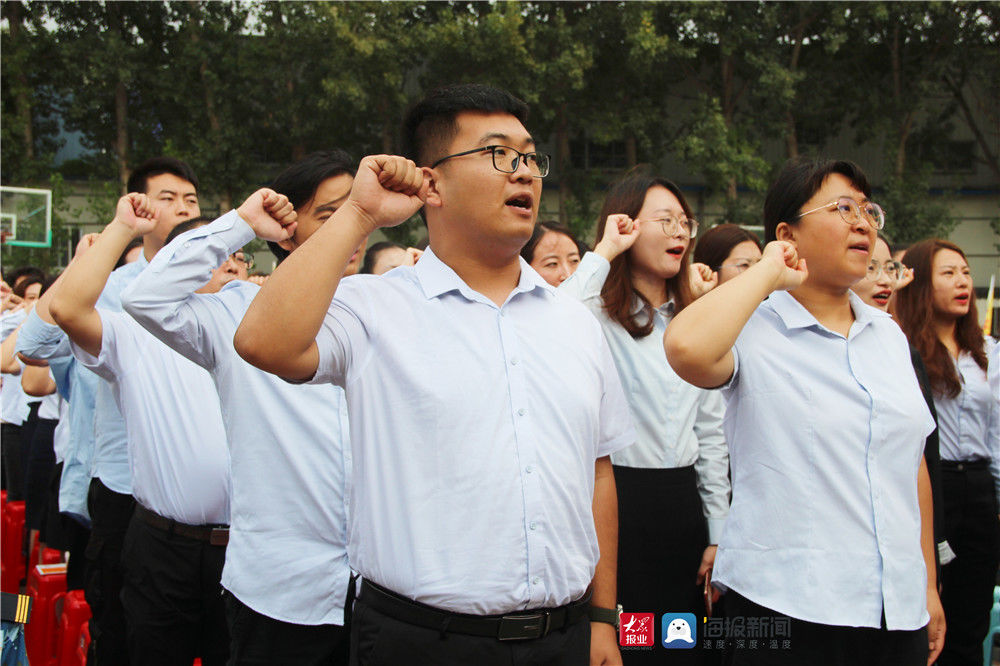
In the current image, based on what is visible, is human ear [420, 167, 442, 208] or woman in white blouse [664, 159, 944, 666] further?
woman in white blouse [664, 159, 944, 666]

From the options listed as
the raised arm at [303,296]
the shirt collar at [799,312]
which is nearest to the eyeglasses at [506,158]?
Answer: the raised arm at [303,296]

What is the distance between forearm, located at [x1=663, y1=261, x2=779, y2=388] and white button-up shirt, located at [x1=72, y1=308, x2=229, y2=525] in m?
1.66

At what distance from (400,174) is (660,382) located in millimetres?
1705

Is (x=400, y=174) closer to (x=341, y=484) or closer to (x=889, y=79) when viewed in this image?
(x=341, y=484)

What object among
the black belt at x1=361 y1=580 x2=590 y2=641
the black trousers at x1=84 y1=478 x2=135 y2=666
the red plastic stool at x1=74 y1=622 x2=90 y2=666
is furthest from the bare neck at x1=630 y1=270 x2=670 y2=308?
the red plastic stool at x1=74 y1=622 x2=90 y2=666

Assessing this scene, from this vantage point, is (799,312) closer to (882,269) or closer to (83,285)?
(882,269)

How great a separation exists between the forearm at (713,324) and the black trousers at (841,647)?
693 millimetres

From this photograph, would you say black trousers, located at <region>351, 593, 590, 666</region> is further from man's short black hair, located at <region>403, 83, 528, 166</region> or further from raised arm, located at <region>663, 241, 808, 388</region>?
man's short black hair, located at <region>403, 83, 528, 166</region>

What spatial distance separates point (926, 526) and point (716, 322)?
1079 mm

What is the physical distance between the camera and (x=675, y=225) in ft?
11.7

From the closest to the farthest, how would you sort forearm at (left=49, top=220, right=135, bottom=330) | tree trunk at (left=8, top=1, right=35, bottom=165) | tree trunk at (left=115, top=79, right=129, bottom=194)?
forearm at (left=49, top=220, right=135, bottom=330)
tree trunk at (left=8, top=1, right=35, bottom=165)
tree trunk at (left=115, top=79, right=129, bottom=194)

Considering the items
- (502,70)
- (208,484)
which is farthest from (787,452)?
(502,70)

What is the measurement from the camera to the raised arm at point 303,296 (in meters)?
1.80

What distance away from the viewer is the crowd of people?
6.39 feet
